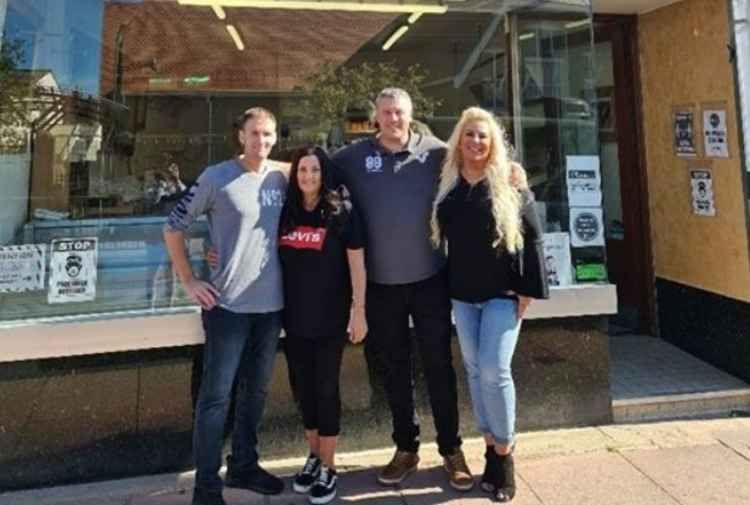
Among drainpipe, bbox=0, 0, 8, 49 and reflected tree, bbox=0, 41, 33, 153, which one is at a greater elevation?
drainpipe, bbox=0, 0, 8, 49

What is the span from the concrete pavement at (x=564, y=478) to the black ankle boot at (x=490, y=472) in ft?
0.17

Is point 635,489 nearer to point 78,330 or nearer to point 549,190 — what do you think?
point 549,190

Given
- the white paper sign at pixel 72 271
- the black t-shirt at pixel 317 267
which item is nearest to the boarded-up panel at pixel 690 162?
the black t-shirt at pixel 317 267

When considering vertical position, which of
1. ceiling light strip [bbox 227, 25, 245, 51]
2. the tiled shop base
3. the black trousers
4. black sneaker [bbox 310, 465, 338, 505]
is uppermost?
ceiling light strip [bbox 227, 25, 245, 51]

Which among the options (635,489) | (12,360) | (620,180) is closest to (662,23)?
(620,180)

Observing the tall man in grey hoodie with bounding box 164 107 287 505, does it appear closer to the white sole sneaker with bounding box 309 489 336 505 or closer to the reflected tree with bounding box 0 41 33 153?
the white sole sneaker with bounding box 309 489 336 505

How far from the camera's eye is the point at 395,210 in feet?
10.2

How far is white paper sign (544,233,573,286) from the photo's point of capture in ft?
13.4

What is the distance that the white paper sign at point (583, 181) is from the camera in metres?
4.24

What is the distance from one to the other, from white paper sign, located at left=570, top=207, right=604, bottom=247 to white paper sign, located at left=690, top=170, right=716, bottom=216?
3.89 feet

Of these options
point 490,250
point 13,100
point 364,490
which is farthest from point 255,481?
point 13,100

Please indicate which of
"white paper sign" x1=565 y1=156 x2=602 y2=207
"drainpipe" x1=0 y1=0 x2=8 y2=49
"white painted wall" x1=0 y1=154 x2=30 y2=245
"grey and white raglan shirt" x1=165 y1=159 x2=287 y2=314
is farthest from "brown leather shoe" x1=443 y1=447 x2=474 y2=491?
"drainpipe" x1=0 y1=0 x2=8 y2=49

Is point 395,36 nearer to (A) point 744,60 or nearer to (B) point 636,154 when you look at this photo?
(B) point 636,154

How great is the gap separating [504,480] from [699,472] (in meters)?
1.11
